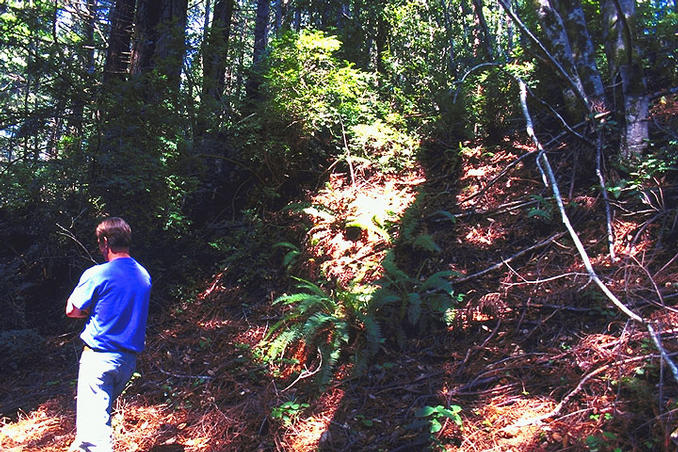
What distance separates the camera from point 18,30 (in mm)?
5863

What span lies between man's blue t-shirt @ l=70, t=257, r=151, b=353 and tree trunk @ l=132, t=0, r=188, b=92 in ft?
13.1

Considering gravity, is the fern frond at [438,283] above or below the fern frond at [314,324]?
above

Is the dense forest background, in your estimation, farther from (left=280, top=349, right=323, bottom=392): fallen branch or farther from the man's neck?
the man's neck

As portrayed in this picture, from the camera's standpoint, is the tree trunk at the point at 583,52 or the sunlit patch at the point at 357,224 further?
the sunlit patch at the point at 357,224

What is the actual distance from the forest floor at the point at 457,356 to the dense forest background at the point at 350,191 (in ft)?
0.11

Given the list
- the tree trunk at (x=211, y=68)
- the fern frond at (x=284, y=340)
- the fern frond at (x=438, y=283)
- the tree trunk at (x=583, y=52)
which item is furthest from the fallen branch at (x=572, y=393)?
the tree trunk at (x=211, y=68)

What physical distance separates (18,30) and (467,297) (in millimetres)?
6804

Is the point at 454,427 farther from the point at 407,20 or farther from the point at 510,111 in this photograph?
the point at 407,20

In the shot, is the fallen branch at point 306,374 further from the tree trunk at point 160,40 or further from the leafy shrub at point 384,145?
the tree trunk at point 160,40

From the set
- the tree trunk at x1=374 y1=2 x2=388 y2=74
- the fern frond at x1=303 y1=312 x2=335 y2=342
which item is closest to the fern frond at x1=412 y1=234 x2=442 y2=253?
the fern frond at x1=303 y1=312 x2=335 y2=342

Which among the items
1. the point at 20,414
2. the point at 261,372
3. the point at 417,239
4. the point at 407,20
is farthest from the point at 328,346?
the point at 407,20

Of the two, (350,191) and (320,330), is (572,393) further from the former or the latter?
(350,191)

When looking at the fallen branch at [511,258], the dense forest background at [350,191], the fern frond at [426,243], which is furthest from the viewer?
the fern frond at [426,243]

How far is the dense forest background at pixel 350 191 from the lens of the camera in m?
4.49
